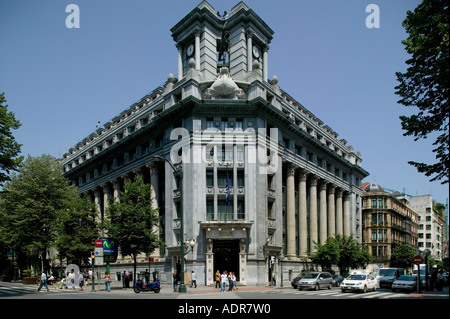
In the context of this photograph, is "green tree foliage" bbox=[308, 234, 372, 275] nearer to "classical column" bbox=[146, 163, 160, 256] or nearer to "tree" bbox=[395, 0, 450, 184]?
"classical column" bbox=[146, 163, 160, 256]

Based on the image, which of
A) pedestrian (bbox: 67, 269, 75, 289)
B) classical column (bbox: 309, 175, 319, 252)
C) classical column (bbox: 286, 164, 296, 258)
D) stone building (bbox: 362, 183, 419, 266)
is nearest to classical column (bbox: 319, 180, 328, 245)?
classical column (bbox: 309, 175, 319, 252)

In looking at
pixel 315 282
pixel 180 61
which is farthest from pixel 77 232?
pixel 315 282

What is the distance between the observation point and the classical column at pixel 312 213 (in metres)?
59.5

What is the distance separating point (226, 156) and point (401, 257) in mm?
59903

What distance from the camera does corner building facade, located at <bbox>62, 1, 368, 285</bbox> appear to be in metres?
44.0

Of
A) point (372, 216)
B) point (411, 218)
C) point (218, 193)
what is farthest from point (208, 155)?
point (411, 218)

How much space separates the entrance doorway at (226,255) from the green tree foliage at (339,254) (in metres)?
13.4

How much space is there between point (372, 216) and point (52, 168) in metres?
69.8

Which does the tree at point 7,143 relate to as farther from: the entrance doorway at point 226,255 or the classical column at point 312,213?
the classical column at point 312,213

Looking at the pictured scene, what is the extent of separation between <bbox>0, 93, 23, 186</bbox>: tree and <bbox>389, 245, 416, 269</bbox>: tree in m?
80.3

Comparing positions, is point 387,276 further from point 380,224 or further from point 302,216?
point 380,224

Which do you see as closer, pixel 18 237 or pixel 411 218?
pixel 18 237
